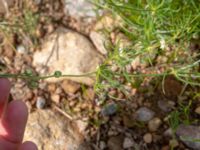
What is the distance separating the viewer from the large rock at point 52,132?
2.08 metres

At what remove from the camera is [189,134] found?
2059mm

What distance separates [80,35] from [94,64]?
19 centimetres

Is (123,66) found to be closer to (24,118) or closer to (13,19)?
(24,118)

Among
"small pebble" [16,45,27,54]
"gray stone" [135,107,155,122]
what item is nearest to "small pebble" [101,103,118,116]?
"gray stone" [135,107,155,122]

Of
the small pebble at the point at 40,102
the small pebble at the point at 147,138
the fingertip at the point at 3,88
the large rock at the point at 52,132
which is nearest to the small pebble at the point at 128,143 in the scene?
the small pebble at the point at 147,138

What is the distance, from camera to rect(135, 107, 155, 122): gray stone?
6.95 ft

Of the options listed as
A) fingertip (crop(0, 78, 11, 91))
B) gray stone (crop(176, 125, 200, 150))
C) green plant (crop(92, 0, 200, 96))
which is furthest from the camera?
gray stone (crop(176, 125, 200, 150))

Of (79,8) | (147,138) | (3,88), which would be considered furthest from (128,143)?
(79,8)

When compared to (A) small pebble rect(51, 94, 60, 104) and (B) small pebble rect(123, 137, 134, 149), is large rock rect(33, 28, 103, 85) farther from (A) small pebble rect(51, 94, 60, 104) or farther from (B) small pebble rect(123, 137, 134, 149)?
(B) small pebble rect(123, 137, 134, 149)

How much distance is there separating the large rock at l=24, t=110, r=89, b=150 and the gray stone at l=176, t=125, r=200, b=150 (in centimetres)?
45

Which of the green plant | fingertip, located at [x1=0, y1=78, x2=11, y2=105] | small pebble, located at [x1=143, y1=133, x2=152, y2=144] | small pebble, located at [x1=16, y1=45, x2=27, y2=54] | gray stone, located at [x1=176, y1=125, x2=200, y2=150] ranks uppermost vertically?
the green plant

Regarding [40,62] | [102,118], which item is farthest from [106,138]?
[40,62]

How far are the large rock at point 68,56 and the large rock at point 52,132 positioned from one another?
0.64 ft

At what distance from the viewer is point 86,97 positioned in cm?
219
